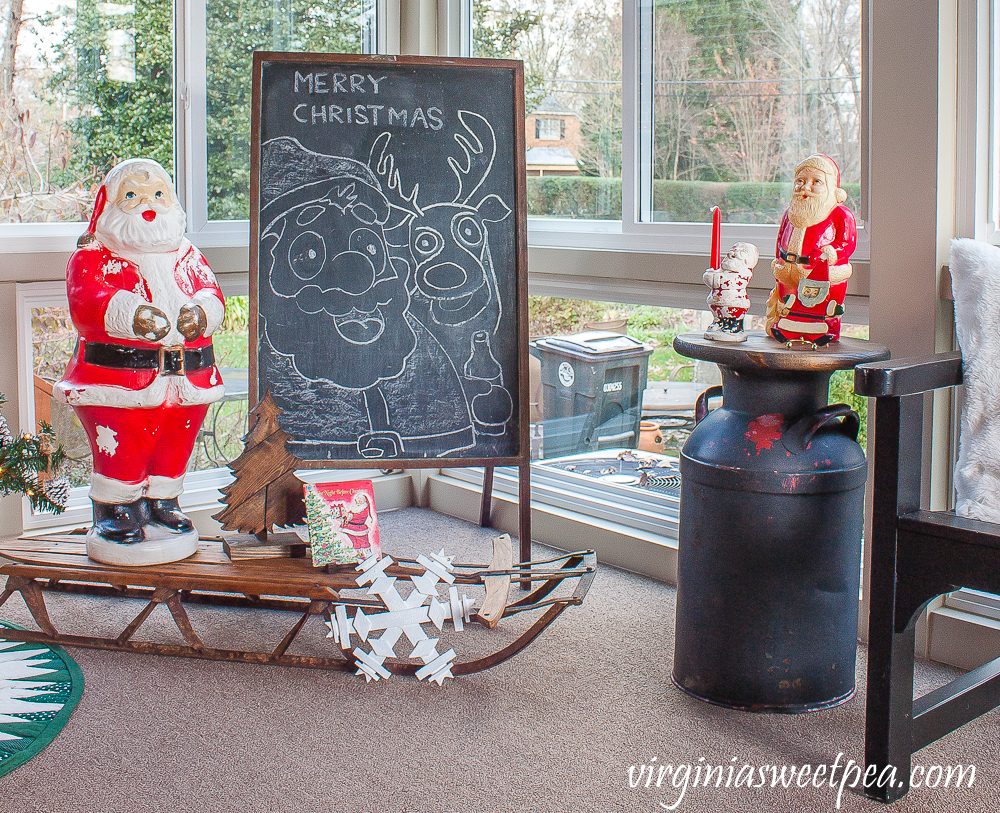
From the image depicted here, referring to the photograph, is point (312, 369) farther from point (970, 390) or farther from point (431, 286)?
point (970, 390)

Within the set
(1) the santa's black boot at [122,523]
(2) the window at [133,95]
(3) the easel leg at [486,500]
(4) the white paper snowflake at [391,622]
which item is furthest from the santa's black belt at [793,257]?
(2) the window at [133,95]

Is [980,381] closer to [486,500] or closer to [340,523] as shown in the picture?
[340,523]

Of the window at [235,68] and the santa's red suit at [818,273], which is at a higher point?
the window at [235,68]

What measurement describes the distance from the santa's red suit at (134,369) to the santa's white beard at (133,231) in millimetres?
21

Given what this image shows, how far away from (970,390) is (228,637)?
170 centimetres

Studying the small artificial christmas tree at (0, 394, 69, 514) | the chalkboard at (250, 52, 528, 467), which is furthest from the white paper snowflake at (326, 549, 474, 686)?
the small artificial christmas tree at (0, 394, 69, 514)

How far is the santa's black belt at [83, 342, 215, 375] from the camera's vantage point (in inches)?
85.0

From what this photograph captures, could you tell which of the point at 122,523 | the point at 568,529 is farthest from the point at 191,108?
the point at 568,529

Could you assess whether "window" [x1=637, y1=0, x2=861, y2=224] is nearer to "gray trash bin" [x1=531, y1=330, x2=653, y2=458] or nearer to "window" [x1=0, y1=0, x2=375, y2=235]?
"gray trash bin" [x1=531, y1=330, x2=653, y2=458]

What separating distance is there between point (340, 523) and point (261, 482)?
0.20 meters

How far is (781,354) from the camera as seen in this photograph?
72.1 inches

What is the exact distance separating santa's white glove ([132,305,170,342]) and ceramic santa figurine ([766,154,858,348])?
129 centimetres

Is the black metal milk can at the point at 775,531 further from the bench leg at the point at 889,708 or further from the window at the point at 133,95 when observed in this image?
the window at the point at 133,95

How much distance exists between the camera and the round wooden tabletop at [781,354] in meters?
1.81
